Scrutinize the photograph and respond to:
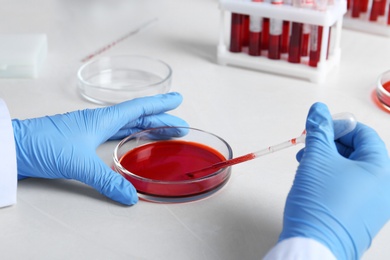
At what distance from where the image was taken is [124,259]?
57.7 inches

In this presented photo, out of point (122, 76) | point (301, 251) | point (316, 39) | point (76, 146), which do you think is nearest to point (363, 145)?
point (301, 251)

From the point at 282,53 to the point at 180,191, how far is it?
1006 millimetres

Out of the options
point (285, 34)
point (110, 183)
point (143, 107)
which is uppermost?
point (285, 34)

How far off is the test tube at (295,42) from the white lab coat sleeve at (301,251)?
3.91ft

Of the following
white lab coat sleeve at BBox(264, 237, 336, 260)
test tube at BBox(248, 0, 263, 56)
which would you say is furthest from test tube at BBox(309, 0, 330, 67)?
white lab coat sleeve at BBox(264, 237, 336, 260)

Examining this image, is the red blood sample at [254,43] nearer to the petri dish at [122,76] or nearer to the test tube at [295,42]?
the test tube at [295,42]

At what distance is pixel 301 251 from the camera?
4.23ft

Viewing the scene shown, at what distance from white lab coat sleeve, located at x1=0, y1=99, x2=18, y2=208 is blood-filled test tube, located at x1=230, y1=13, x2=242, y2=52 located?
109 centimetres

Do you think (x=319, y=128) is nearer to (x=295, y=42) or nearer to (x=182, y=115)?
(x=182, y=115)

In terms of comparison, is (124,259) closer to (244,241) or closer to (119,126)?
(244,241)

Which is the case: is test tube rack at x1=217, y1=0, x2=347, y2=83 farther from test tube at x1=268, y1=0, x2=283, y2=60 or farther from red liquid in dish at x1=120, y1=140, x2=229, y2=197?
red liquid in dish at x1=120, y1=140, x2=229, y2=197

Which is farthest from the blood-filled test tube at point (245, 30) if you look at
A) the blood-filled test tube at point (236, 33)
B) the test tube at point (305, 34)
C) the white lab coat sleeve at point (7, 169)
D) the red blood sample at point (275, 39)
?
the white lab coat sleeve at point (7, 169)

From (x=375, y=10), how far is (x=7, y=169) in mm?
1819

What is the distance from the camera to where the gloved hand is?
1644 millimetres
